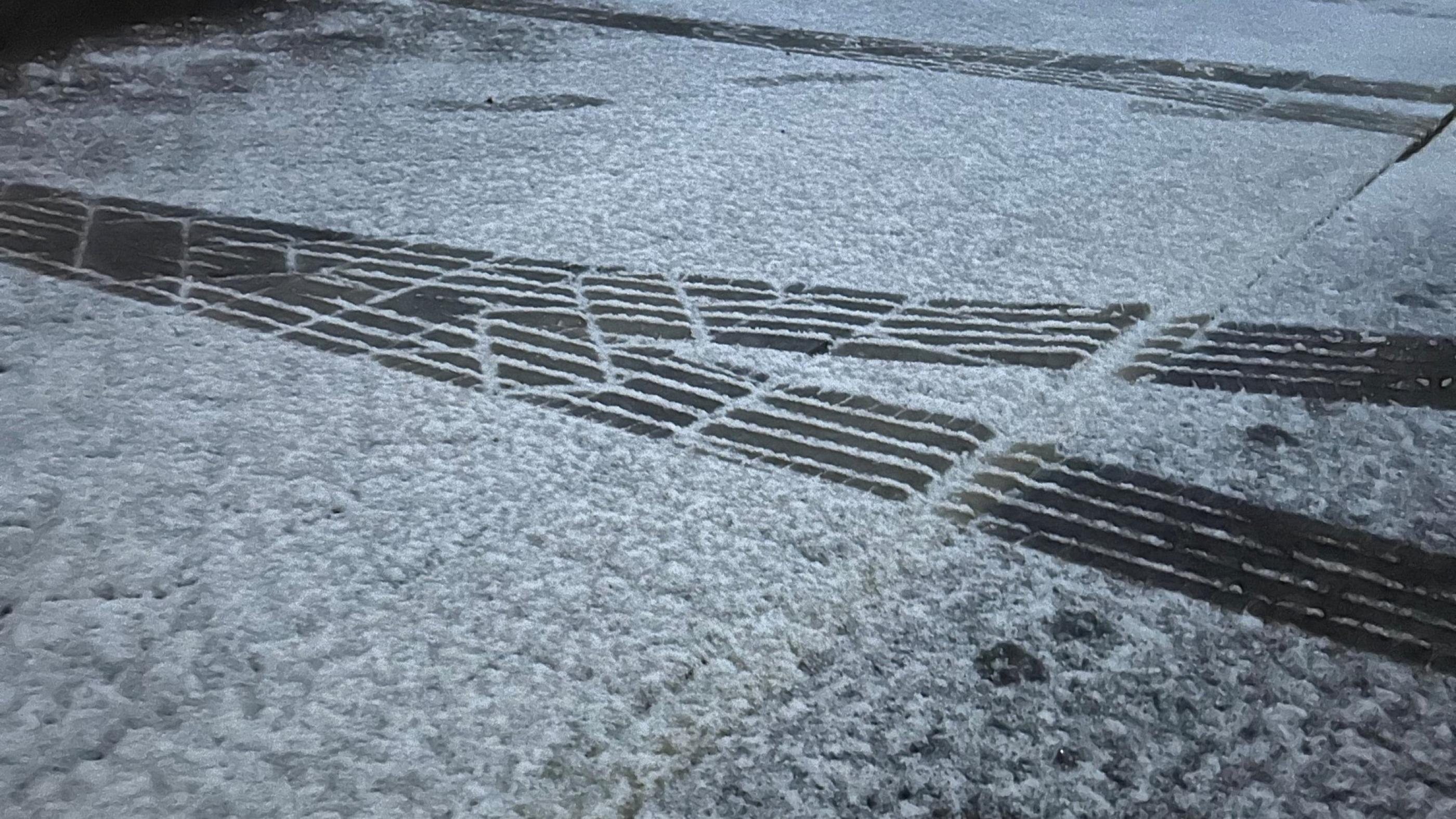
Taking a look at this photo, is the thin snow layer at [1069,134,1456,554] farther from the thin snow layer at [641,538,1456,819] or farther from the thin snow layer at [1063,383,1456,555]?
the thin snow layer at [641,538,1456,819]

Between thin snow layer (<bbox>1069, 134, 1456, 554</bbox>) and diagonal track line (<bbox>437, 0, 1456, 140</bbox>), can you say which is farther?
diagonal track line (<bbox>437, 0, 1456, 140</bbox>)

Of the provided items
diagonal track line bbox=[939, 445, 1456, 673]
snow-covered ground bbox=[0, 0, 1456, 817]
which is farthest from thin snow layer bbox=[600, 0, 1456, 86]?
diagonal track line bbox=[939, 445, 1456, 673]

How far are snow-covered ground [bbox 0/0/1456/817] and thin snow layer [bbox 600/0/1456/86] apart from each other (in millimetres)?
1532

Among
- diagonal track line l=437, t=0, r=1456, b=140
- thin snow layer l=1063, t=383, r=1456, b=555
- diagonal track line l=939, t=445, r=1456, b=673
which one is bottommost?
diagonal track line l=939, t=445, r=1456, b=673

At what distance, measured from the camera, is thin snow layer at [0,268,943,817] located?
1217mm

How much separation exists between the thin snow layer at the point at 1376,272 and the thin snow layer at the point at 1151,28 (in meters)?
1.59

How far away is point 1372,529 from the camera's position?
168cm

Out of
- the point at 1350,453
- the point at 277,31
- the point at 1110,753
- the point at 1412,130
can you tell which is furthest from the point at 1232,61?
the point at 1110,753

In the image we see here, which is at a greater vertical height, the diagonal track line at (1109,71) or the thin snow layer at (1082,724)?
the diagonal track line at (1109,71)

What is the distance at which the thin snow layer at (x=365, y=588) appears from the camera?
122 centimetres

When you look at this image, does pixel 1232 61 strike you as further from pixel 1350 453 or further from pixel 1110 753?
pixel 1110 753

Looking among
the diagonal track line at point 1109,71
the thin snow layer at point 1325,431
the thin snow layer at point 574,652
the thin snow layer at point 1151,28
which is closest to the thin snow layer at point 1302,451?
the thin snow layer at point 1325,431

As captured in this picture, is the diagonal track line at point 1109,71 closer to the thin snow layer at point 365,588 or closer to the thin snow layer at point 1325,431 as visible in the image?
the thin snow layer at point 1325,431

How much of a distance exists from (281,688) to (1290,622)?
1153 mm
